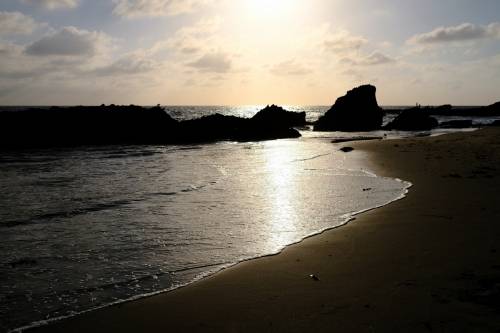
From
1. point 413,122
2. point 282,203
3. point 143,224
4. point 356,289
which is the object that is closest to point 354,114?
point 413,122

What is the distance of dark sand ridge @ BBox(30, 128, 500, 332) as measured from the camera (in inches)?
191

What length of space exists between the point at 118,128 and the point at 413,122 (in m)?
45.0

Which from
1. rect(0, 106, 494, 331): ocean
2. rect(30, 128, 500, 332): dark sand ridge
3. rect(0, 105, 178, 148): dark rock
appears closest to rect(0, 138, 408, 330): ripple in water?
rect(0, 106, 494, 331): ocean

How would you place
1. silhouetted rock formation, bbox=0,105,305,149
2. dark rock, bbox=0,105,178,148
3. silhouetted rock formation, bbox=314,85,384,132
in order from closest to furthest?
dark rock, bbox=0,105,178,148, silhouetted rock formation, bbox=0,105,305,149, silhouetted rock formation, bbox=314,85,384,132

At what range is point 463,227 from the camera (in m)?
8.68

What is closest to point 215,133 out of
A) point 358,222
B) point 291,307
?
point 358,222

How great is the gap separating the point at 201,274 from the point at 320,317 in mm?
2437

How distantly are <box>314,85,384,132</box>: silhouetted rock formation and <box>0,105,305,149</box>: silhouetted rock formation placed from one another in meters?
14.9

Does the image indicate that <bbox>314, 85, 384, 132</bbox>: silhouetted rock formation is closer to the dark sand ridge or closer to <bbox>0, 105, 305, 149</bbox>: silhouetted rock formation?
<bbox>0, 105, 305, 149</bbox>: silhouetted rock formation

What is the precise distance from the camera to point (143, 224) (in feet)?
32.4

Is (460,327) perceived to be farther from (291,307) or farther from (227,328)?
(227,328)

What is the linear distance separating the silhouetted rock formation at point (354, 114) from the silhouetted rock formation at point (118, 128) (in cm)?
1488

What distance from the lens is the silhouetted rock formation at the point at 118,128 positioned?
42.7m

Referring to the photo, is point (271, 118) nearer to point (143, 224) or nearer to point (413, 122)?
point (413, 122)
